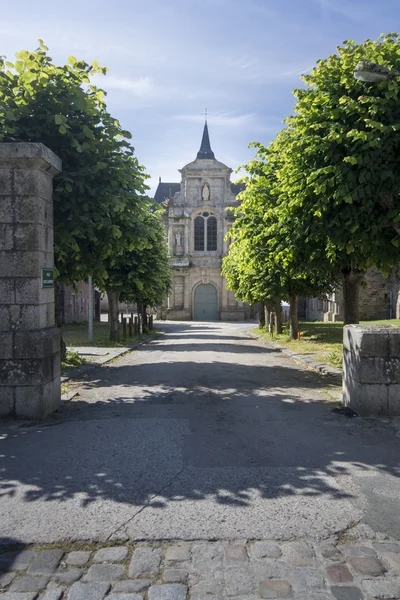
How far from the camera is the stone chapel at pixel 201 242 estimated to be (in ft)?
165

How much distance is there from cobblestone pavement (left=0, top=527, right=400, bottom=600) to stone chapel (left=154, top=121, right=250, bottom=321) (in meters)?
47.0

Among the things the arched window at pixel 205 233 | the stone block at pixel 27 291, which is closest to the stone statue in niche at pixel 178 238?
the arched window at pixel 205 233

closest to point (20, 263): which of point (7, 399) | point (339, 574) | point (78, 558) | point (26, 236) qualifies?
point (26, 236)

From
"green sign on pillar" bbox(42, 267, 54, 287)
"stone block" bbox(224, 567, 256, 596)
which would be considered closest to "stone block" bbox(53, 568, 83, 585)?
"stone block" bbox(224, 567, 256, 596)

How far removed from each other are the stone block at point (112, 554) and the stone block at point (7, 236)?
445 cm

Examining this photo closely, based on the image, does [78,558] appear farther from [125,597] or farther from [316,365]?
[316,365]

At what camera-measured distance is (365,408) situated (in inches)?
271

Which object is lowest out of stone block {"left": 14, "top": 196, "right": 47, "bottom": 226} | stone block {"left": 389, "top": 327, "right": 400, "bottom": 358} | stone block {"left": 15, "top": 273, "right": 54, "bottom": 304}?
stone block {"left": 389, "top": 327, "right": 400, "bottom": 358}

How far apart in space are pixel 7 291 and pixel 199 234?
149 feet

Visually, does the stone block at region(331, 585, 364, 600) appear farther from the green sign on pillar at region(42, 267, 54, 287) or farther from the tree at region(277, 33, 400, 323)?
the tree at region(277, 33, 400, 323)

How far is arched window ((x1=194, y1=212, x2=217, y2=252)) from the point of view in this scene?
50969mm

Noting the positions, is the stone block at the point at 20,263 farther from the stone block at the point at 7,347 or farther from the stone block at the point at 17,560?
the stone block at the point at 17,560

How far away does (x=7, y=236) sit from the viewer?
6.55 m

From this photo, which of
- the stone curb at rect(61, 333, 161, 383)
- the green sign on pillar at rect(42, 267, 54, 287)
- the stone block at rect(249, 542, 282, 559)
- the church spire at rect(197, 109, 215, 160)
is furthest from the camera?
the church spire at rect(197, 109, 215, 160)
